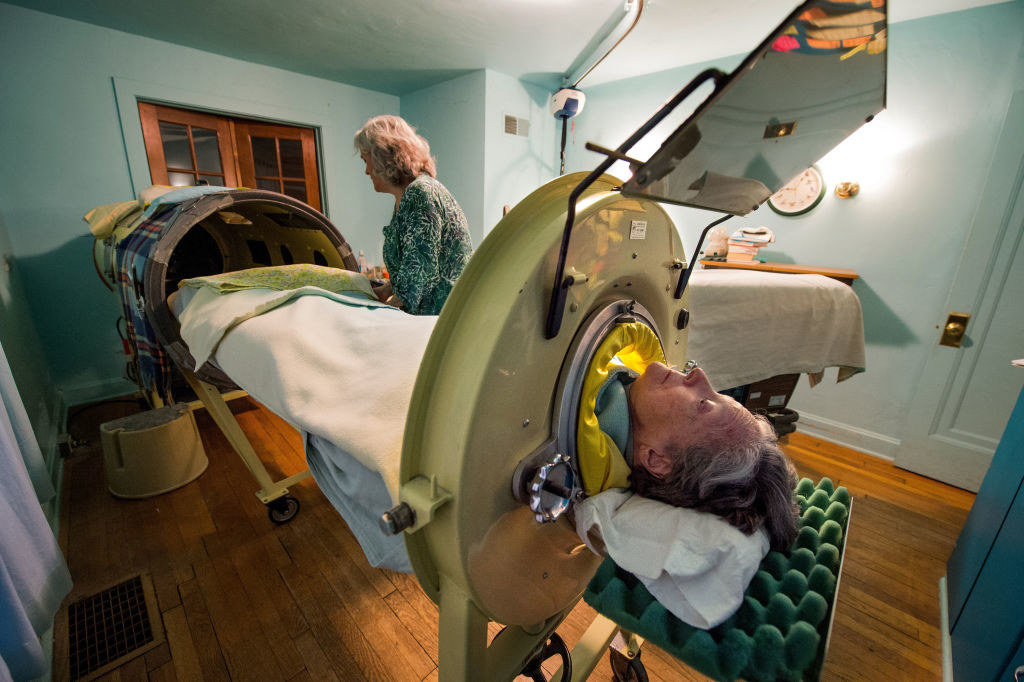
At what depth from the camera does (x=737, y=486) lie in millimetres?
669

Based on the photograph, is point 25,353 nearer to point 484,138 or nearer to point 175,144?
point 175,144

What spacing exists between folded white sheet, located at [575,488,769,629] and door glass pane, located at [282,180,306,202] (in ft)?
13.5

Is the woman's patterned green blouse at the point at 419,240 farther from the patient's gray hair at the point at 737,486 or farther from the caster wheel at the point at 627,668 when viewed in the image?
the caster wheel at the point at 627,668

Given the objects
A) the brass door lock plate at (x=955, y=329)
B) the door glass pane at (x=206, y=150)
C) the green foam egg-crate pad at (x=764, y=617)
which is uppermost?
the door glass pane at (x=206, y=150)

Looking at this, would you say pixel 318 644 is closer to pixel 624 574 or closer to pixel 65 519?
pixel 624 574

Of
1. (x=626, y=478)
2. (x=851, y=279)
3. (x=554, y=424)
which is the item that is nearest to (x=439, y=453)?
(x=554, y=424)

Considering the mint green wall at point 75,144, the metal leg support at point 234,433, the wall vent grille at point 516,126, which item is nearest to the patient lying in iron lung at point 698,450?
the metal leg support at point 234,433

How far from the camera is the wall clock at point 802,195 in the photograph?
2.63m

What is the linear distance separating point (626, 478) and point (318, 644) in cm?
129

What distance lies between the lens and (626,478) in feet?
2.44

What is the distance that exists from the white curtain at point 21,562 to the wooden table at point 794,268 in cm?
323

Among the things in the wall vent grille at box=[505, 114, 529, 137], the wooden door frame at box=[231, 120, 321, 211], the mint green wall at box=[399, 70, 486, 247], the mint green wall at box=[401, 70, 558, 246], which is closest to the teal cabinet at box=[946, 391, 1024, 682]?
the mint green wall at box=[401, 70, 558, 246]

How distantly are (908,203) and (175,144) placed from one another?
5011mm

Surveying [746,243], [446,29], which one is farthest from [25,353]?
[746,243]
